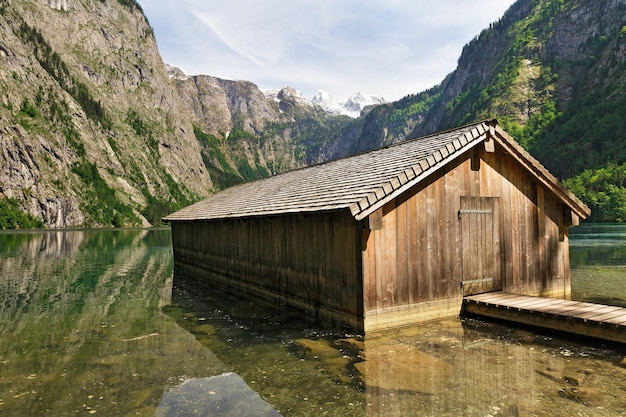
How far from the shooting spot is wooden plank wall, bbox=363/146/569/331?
1087 centimetres

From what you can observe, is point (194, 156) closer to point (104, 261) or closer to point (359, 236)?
point (104, 261)

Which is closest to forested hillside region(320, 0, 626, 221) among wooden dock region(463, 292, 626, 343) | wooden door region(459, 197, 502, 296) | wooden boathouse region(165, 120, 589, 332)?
wooden boathouse region(165, 120, 589, 332)

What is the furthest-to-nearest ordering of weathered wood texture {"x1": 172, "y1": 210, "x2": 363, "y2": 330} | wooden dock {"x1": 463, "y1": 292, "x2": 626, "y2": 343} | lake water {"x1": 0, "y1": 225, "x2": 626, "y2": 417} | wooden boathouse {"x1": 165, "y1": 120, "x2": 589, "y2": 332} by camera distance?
1. weathered wood texture {"x1": 172, "y1": 210, "x2": 363, "y2": 330}
2. wooden boathouse {"x1": 165, "y1": 120, "x2": 589, "y2": 332}
3. wooden dock {"x1": 463, "y1": 292, "x2": 626, "y2": 343}
4. lake water {"x1": 0, "y1": 225, "x2": 626, "y2": 417}

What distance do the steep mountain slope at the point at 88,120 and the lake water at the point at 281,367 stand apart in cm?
10924

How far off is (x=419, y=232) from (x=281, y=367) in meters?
5.08

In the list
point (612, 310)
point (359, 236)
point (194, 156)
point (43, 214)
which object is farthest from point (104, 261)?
point (194, 156)

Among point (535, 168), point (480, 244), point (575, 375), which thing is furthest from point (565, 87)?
point (575, 375)

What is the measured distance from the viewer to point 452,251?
1198cm

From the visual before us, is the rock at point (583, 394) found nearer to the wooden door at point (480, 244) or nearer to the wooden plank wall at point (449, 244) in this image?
the wooden plank wall at point (449, 244)

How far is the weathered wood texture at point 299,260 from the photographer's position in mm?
11039

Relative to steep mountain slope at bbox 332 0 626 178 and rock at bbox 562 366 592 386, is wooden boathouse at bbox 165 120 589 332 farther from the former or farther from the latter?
steep mountain slope at bbox 332 0 626 178

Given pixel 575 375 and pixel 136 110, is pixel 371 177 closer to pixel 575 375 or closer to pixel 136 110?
pixel 575 375

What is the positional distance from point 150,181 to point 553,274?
6024 inches

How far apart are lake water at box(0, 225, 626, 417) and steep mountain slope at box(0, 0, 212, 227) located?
10924 centimetres
